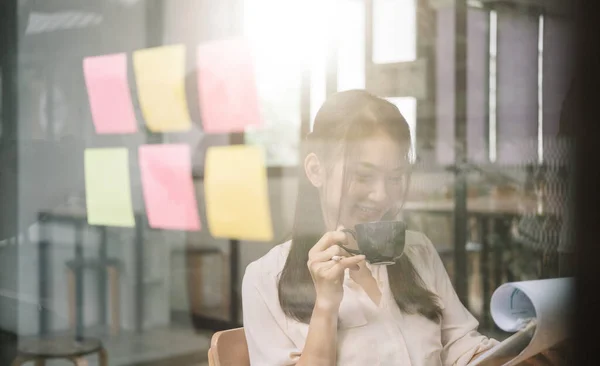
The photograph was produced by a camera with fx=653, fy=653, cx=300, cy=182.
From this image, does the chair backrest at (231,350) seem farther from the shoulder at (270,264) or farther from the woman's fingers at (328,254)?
the woman's fingers at (328,254)

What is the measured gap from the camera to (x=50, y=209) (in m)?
2.25

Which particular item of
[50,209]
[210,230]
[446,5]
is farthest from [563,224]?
[50,209]

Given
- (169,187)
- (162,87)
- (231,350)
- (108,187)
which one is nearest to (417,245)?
(231,350)

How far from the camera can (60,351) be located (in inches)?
87.2

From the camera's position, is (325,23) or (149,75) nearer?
(325,23)

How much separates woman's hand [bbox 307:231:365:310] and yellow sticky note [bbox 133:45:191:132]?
593mm

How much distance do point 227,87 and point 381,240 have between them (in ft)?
2.07

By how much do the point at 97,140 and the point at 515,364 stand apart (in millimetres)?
1393

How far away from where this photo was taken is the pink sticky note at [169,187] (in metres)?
1.80

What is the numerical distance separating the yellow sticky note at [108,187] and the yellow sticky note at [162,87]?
0.17 metres

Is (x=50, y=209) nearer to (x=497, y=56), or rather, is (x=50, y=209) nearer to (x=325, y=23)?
(x=325, y=23)

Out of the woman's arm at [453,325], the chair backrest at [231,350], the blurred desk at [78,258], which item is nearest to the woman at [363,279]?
the woman's arm at [453,325]

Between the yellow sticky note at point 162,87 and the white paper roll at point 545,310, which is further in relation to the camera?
the yellow sticky note at point 162,87

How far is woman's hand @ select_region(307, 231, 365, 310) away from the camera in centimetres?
139
